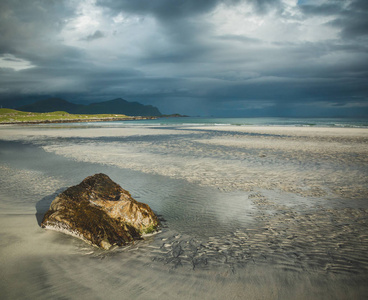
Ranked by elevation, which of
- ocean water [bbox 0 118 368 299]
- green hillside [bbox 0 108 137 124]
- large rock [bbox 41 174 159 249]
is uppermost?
green hillside [bbox 0 108 137 124]

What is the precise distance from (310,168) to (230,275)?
12187mm

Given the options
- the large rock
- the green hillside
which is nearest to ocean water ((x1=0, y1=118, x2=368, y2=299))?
the large rock

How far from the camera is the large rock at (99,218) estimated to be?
19.4 ft

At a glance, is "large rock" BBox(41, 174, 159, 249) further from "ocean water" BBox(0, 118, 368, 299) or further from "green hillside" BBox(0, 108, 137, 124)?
"green hillside" BBox(0, 108, 137, 124)

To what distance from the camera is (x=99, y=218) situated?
6.12 metres

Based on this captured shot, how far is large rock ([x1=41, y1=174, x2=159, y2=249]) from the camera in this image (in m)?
5.92

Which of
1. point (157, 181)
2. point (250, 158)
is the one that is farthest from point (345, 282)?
point (250, 158)

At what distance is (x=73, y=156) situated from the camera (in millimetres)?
18703

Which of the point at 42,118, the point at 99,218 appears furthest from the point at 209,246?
the point at 42,118

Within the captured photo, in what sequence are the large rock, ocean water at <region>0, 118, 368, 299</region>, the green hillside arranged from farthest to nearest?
1. the green hillside
2. the large rock
3. ocean water at <region>0, 118, 368, 299</region>

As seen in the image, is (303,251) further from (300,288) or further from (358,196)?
(358,196)

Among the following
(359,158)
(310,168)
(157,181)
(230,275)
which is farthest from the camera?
(359,158)

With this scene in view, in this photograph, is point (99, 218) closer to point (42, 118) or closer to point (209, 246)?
point (209, 246)

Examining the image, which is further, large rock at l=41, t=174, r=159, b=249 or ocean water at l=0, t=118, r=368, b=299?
large rock at l=41, t=174, r=159, b=249
